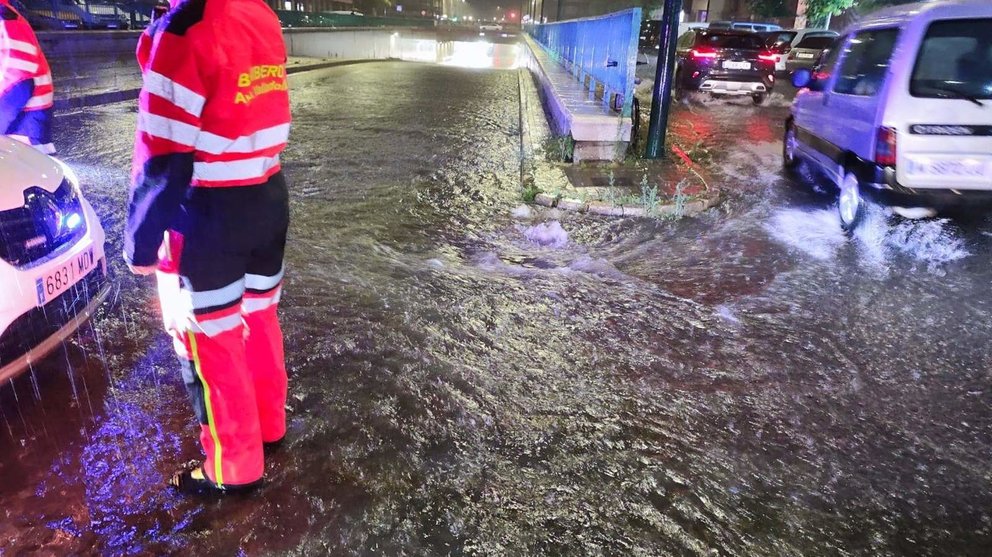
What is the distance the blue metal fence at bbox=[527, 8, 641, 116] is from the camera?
834 centimetres

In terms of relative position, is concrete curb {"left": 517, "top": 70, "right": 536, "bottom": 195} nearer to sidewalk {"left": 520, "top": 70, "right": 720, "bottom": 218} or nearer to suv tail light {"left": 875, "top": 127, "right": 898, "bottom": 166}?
sidewalk {"left": 520, "top": 70, "right": 720, "bottom": 218}

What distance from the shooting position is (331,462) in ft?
9.52

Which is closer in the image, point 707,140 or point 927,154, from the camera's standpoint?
point 927,154

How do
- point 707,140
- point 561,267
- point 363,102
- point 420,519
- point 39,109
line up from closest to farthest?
1. point 420,519
2. point 39,109
3. point 561,267
4. point 707,140
5. point 363,102

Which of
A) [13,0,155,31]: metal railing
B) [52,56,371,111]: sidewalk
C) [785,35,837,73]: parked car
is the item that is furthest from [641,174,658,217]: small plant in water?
[13,0,155,31]: metal railing

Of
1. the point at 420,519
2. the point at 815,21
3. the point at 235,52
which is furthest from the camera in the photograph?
the point at 815,21

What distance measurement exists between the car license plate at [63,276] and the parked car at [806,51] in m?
20.2

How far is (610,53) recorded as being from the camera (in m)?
9.48

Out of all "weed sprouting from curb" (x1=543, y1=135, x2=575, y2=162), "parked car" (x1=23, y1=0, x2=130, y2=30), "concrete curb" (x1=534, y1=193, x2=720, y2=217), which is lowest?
"concrete curb" (x1=534, y1=193, x2=720, y2=217)

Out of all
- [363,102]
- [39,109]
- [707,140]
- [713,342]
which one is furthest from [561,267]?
[363,102]

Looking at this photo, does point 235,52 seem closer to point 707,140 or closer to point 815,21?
point 707,140

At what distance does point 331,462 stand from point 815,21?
3245 centimetres

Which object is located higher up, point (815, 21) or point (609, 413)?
point (815, 21)

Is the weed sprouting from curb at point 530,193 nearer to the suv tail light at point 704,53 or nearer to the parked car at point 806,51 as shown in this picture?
the suv tail light at point 704,53
